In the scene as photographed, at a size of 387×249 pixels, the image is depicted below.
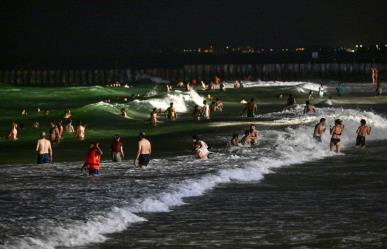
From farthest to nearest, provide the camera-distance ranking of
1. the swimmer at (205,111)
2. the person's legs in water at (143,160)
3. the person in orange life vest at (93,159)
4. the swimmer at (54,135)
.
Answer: the swimmer at (205,111)
the swimmer at (54,135)
the person's legs in water at (143,160)
the person in orange life vest at (93,159)

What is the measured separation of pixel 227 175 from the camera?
77.5ft

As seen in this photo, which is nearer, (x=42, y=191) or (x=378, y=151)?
(x=42, y=191)

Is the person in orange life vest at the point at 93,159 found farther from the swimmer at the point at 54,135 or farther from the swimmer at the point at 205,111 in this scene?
the swimmer at the point at 205,111

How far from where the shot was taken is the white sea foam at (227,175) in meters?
15.0

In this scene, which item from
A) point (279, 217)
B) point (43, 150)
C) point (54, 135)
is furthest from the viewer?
point (54, 135)

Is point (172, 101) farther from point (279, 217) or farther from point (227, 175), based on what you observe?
point (279, 217)

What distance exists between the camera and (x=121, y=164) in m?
27.0

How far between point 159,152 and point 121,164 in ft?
15.1

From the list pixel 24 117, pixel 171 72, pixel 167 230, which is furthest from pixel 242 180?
pixel 171 72

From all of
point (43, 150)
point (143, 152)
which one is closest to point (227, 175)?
point (143, 152)

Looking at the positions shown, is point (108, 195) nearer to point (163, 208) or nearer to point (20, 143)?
point (163, 208)

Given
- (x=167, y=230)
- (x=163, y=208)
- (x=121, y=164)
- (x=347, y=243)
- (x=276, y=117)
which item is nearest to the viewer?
(x=347, y=243)

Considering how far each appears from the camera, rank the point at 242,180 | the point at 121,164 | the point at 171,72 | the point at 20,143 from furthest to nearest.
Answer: the point at 171,72, the point at 20,143, the point at 121,164, the point at 242,180

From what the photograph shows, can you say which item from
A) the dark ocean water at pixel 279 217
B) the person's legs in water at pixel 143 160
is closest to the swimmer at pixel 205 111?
the person's legs in water at pixel 143 160
